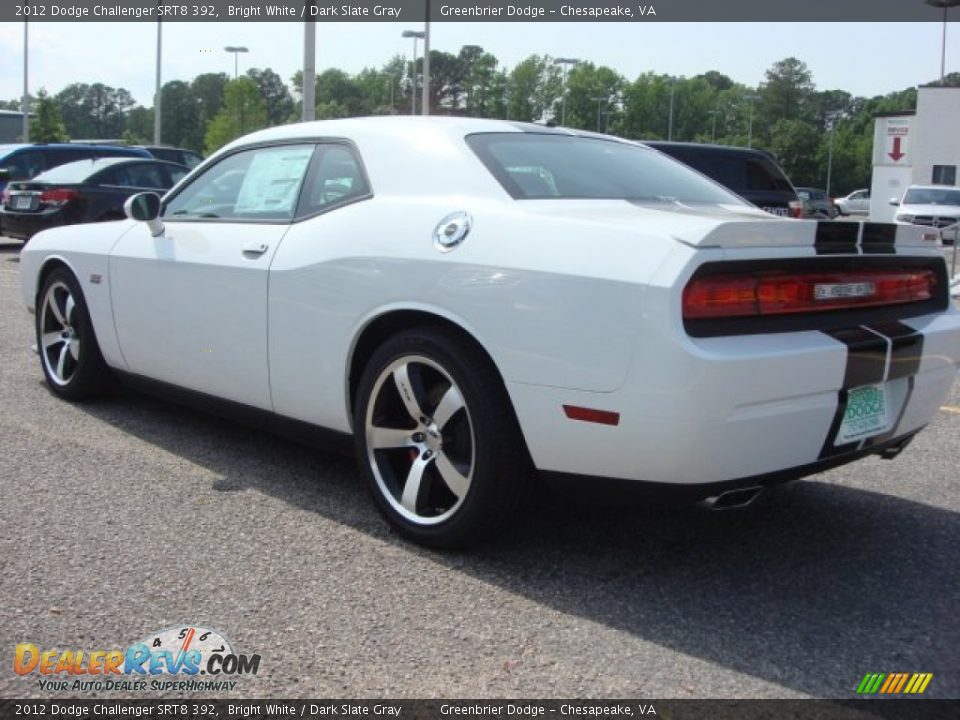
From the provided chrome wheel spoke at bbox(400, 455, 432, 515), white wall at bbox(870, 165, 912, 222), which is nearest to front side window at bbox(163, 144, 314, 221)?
chrome wheel spoke at bbox(400, 455, 432, 515)

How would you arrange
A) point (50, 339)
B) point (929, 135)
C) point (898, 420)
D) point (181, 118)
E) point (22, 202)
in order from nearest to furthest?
1. point (898, 420)
2. point (50, 339)
3. point (22, 202)
4. point (929, 135)
5. point (181, 118)

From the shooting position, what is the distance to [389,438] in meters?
3.54

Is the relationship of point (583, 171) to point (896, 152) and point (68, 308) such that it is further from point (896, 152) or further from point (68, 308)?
point (896, 152)

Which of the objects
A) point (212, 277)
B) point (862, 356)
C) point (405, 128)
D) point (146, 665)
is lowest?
point (146, 665)

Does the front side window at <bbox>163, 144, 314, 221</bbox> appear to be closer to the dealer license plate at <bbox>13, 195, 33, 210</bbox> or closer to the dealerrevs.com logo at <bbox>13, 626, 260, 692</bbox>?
the dealerrevs.com logo at <bbox>13, 626, 260, 692</bbox>

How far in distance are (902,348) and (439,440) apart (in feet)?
4.93

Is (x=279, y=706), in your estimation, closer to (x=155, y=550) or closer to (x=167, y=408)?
(x=155, y=550)

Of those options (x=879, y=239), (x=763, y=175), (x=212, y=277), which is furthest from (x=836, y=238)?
(x=763, y=175)

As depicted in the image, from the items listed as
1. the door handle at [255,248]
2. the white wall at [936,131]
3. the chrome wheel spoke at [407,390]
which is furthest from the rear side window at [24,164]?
the white wall at [936,131]

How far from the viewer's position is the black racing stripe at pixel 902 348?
322cm

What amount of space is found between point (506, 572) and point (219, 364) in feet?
5.33

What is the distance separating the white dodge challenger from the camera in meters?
2.83

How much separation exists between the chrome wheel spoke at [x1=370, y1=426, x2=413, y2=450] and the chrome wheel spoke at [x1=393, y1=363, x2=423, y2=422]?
0.10m

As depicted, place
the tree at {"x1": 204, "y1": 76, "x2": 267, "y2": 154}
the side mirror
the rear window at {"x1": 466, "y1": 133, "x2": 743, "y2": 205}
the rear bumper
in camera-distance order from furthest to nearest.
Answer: the tree at {"x1": 204, "y1": 76, "x2": 267, "y2": 154}
the side mirror
the rear window at {"x1": 466, "y1": 133, "x2": 743, "y2": 205}
the rear bumper
